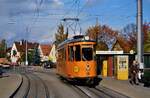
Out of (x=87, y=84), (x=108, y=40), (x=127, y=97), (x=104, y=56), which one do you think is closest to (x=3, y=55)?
(x=108, y=40)

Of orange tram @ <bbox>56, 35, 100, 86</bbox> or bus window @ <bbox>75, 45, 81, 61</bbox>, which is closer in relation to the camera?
orange tram @ <bbox>56, 35, 100, 86</bbox>

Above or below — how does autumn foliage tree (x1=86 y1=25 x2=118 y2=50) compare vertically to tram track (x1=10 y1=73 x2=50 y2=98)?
above

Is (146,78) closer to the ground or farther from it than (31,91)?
farther from it

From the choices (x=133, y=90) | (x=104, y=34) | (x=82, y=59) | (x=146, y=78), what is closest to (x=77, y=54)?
(x=82, y=59)

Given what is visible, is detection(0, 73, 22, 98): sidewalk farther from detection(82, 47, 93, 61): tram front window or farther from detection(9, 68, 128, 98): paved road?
detection(82, 47, 93, 61): tram front window

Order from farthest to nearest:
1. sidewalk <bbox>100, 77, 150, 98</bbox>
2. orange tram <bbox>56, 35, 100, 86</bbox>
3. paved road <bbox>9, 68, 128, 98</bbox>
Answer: orange tram <bbox>56, 35, 100, 86</bbox> < paved road <bbox>9, 68, 128, 98</bbox> < sidewalk <bbox>100, 77, 150, 98</bbox>

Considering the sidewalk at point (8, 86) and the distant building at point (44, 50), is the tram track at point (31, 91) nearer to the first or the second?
the sidewalk at point (8, 86)

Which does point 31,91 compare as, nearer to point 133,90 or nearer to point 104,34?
point 133,90

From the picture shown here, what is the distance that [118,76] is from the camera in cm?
3684

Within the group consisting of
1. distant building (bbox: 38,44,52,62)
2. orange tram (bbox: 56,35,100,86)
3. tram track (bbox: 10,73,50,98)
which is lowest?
tram track (bbox: 10,73,50,98)

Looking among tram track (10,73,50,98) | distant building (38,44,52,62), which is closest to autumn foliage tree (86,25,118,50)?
distant building (38,44,52,62)

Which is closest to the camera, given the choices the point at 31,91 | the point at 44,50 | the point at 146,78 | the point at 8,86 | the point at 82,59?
the point at 31,91

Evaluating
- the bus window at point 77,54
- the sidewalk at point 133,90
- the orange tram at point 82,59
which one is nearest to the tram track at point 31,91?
the orange tram at point 82,59

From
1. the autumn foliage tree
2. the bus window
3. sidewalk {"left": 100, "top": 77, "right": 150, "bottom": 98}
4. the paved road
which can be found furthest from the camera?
the autumn foliage tree
